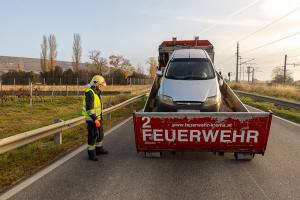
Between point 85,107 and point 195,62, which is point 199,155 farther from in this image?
point 195,62

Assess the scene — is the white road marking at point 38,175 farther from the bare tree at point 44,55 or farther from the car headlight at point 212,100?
the bare tree at point 44,55

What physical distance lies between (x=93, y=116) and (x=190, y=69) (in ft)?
12.7

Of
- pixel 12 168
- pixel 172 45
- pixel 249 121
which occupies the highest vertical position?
pixel 172 45

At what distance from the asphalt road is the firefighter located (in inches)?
10.6

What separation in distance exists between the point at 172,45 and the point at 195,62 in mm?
5589

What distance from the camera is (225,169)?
5.63 metres

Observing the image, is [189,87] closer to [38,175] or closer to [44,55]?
[38,175]

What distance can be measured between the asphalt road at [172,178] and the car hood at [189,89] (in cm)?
143

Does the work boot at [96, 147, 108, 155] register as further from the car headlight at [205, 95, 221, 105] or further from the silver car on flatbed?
the car headlight at [205, 95, 221, 105]

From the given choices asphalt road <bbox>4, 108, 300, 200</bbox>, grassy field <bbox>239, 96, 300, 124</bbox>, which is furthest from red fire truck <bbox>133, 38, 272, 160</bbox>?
grassy field <bbox>239, 96, 300, 124</bbox>

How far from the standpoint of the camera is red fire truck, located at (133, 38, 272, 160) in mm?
5789

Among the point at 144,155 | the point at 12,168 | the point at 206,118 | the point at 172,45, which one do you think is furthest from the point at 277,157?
the point at 172,45

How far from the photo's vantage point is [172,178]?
16.6ft

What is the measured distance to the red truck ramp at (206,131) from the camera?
5.79 m
